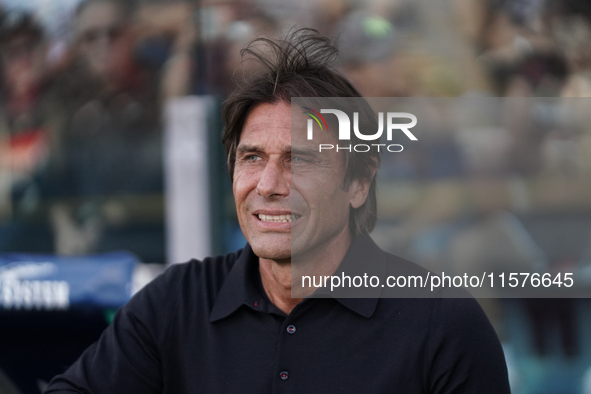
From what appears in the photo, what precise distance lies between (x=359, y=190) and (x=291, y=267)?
340mm

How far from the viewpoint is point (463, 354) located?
160 cm

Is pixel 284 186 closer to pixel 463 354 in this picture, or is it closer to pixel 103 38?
pixel 463 354

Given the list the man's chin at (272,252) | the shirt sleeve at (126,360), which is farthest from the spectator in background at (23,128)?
the man's chin at (272,252)

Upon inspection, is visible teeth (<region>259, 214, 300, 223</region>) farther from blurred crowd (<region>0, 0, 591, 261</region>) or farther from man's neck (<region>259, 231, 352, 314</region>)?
blurred crowd (<region>0, 0, 591, 261</region>)

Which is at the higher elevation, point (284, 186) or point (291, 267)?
point (284, 186)

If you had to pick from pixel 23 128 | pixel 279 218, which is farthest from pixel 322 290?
pixel 23 128

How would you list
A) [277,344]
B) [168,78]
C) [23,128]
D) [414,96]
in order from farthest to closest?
[23,128]
[168,78]
[414,96]
[277,344]

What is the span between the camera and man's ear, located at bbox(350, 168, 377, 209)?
1.92 meters

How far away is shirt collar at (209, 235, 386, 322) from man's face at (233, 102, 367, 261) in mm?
89

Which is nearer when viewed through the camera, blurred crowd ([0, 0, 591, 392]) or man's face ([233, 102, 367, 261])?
man's face ([233, 102, 367, 261])

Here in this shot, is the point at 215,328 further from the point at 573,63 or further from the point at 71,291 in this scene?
the point at 573,63

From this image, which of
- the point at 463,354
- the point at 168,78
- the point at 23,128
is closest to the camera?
the point at 463,354

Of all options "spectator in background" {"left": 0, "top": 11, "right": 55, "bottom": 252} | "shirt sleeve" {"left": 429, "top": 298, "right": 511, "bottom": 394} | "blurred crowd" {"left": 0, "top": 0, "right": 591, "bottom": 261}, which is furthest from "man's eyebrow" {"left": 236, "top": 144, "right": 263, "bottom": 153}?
"spectator in background" {"left": 0, "top": 11, "right": 55, "bottom": 252}

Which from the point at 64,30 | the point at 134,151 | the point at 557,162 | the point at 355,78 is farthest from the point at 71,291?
the point at 557,162
